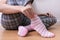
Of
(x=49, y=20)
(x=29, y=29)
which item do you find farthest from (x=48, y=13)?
(x=29, y=29)

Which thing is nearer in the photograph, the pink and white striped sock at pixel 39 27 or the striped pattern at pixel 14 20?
the pink and white striped sock at pixel 39 27

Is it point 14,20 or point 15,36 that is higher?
point 14,20

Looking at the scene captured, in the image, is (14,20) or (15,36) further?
(14,20)

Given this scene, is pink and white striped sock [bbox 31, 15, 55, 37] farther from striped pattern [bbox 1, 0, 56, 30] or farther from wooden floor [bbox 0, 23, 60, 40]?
striped pattern [bbox 1, 0, 56, 30]

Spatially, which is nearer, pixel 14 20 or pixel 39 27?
pixel 39 27

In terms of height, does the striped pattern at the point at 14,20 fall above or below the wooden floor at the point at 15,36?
above

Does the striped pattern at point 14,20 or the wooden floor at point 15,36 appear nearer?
the wooden floor at point 15,36

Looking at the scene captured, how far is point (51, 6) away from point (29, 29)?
410 millimetres

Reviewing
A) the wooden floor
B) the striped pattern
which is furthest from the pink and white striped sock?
the striped pattern

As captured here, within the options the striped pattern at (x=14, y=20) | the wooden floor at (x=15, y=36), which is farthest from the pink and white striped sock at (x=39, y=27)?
the striped pattern at (x=14, y=20)

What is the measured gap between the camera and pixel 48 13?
1.36m

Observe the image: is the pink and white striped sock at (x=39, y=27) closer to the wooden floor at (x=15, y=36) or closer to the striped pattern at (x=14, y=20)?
the wooden floor at (x=15, y=36)

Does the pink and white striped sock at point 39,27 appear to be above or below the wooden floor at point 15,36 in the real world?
above

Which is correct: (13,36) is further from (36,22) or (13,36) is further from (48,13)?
(48,13)
